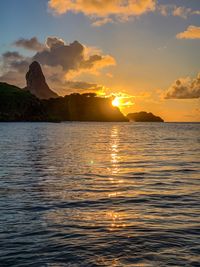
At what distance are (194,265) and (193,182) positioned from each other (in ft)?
60.3

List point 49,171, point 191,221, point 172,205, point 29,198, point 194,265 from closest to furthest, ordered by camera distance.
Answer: point 194,265 → point 191,221 → point 172,205 → point 29,198 → point 49,171

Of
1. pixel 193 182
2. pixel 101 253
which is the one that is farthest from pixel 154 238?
pixel 193 182

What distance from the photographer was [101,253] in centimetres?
1341

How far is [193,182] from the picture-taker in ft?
99.1

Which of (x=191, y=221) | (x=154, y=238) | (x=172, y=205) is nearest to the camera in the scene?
(x=154, y=238)

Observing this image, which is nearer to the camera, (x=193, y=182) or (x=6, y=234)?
(x=6, y=234)

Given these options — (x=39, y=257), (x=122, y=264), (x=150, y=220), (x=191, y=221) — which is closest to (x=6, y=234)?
(x=39, y=257)

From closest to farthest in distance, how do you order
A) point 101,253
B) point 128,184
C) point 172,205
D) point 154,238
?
point 101,253, point 154,238, point 172,205, point 128,184

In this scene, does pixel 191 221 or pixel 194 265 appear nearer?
pixel 194 265

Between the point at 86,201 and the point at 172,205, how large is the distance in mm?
4704

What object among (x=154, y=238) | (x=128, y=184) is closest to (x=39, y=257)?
(x=154, y=238)

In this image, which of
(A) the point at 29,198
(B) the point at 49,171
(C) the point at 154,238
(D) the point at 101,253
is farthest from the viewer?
(B) the point at 49,171

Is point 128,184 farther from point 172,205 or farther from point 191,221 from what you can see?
point 191,221

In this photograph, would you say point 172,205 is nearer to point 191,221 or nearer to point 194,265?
point 191,221
